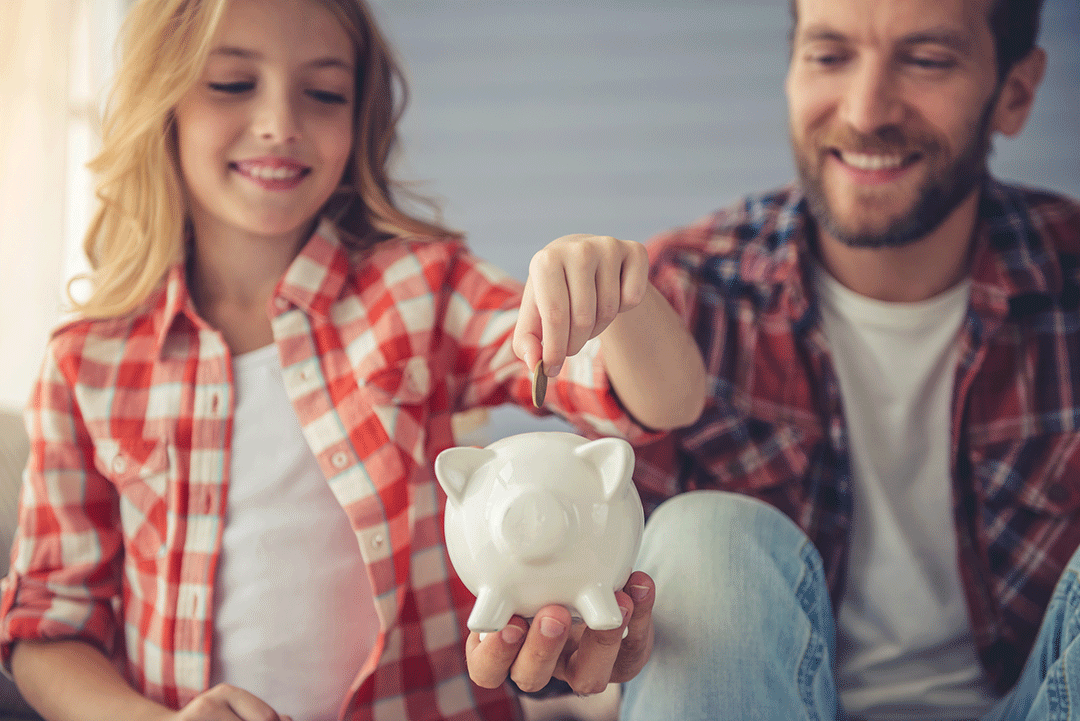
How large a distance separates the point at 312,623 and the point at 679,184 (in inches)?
79.7

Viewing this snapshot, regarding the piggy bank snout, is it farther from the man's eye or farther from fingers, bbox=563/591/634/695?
the man's eye

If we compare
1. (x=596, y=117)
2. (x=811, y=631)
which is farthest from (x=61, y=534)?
(x=596, y=117)

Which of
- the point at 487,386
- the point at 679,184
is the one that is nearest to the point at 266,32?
the point at 487,386

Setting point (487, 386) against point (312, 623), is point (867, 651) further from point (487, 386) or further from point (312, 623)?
point (312, 623)

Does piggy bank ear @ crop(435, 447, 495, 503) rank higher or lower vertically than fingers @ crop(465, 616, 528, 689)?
higher

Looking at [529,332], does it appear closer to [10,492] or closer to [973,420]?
[973,420]

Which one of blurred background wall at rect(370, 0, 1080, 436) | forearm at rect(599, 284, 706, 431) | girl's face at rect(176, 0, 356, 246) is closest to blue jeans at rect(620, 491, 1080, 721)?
forearm at rect(599, 284, 706, 431)

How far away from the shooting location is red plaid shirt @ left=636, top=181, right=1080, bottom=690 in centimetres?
112

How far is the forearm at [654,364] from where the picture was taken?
82cm

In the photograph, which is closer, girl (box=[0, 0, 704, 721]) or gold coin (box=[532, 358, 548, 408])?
gold coin (box=[532, 358, 548, 408])

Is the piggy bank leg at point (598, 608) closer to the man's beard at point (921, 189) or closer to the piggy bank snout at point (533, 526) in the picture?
the piggy bank snout at point (533, 526)

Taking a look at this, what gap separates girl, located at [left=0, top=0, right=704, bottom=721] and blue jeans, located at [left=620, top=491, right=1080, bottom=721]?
15 cm

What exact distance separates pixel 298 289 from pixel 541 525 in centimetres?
59

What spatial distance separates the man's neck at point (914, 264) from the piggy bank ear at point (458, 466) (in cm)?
81
